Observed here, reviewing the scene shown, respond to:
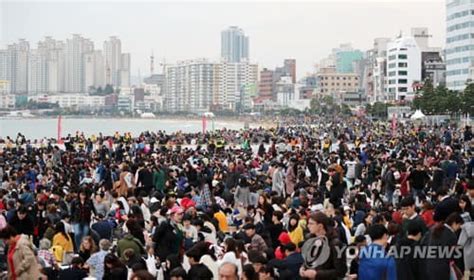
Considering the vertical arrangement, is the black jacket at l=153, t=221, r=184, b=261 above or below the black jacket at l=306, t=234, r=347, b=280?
below

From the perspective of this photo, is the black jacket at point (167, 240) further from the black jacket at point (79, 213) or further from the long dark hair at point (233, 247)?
the black jacket at point (79, 213)

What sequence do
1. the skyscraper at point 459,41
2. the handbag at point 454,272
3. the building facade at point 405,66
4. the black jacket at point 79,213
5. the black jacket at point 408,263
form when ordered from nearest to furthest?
the black jacket at point 408,263 < the handbag at point 454,272 < the black jacket at point 79,213 < the skyscraper at point 459,41 < the building facade at point 405,66

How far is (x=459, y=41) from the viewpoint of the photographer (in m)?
91.6

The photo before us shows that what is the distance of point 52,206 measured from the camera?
38.7 ft

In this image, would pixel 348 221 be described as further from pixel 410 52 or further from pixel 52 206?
pixel 410 52

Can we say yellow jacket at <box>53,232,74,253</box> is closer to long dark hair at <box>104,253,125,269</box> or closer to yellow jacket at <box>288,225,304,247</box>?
long dark hair at <box>104,253,125,269</box>

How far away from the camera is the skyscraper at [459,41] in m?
88.8

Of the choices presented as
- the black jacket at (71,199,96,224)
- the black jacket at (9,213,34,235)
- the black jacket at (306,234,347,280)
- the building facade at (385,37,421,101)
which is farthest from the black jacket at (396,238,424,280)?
the building facade at (385,37,421,101)

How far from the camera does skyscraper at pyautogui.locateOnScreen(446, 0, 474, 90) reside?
88.8 meters

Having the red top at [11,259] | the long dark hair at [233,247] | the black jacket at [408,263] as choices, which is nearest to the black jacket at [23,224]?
the red top at [11,259]

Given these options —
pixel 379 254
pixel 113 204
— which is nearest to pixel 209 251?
pixel 379 254

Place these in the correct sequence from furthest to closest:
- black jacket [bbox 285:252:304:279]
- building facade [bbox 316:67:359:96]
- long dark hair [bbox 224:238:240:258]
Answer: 1. building facade [bbox 316:67:359:96]
2. long dark hair [bbox 224:238:240:258]
3. black jacket [bbox 285:252:304:279]

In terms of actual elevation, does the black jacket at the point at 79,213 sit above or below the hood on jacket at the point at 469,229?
below

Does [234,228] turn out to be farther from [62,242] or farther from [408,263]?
[408,263]
